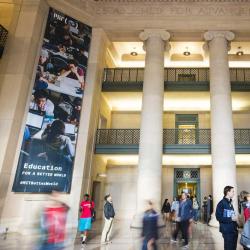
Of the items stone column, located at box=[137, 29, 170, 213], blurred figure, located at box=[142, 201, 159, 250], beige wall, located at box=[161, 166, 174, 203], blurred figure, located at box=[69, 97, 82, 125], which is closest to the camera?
blurred figure, located at box=[142, 201, 159, 250]

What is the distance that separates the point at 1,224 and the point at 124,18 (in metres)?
13.6

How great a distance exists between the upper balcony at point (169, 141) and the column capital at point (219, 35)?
230 inches

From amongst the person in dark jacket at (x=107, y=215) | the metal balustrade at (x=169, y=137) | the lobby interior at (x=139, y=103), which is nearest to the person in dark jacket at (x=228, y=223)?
the person in dark jacket at (x=107, y=215)

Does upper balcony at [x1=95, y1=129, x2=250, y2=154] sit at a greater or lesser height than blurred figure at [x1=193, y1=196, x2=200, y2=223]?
greater

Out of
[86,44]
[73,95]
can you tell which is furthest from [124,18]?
[73,95]

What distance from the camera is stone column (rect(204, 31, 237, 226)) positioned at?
12.9m

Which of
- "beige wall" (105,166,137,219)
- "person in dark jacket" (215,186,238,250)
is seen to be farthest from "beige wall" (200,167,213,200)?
"person in dark jacket" (215,186,238,250)

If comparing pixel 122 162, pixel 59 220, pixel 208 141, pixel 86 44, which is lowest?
pixel 59 220

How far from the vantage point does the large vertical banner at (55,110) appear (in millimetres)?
11406

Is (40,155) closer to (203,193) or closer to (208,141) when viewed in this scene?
(208,141)

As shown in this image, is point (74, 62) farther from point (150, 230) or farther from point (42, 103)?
point (150, 230)

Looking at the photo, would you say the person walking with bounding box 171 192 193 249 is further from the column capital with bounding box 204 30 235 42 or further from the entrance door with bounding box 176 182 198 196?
the column capital with bounding box 204 30 235 42

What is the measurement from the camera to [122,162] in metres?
17.7

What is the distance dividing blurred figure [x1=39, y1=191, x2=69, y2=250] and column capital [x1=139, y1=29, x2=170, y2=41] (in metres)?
13.5
